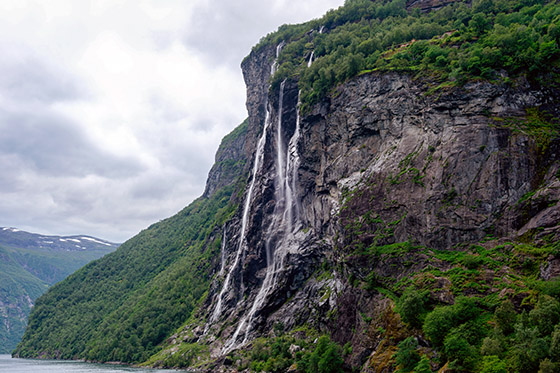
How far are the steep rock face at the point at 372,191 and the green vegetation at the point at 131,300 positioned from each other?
835 inches

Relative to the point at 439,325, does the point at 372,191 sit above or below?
above

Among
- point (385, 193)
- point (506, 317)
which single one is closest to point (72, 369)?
point (385, 193)

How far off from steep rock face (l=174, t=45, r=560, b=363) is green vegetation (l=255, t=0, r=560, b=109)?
355 cm

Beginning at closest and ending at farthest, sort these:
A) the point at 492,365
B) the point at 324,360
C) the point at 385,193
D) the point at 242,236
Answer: the point at 492,365, the point at 324,360, the point at 385,193, the point at 242,236

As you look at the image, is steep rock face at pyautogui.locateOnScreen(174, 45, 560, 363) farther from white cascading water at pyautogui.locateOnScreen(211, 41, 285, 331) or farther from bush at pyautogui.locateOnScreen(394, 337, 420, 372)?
bush at pyautogui.locateOnScreen(394, 337, 420, 372)

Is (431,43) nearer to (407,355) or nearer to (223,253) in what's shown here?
(407,355)

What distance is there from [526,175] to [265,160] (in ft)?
215

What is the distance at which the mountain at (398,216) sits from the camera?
42.1m

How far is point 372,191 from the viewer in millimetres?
64438

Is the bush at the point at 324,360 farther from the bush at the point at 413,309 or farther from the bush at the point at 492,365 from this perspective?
the bush at the point at 492,365

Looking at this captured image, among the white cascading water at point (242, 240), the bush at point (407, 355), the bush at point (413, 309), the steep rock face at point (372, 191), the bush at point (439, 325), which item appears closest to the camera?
the bush at point (439, 325)

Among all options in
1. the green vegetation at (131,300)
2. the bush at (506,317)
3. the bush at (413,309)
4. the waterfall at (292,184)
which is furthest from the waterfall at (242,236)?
the bush at (506,317)

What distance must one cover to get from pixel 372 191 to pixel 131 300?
11986cm

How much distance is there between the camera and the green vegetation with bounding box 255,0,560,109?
196 feet
